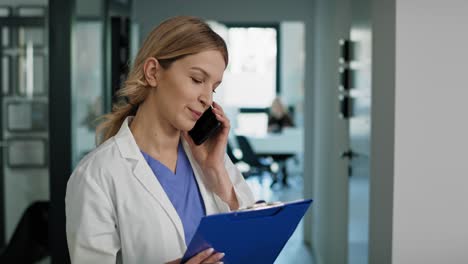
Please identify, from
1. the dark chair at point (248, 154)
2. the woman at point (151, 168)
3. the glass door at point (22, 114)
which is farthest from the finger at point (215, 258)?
the dark chair at point (248, 154)

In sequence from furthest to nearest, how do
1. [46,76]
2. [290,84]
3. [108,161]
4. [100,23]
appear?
[290,84]
[100,23]
[46,76]
[108,161]

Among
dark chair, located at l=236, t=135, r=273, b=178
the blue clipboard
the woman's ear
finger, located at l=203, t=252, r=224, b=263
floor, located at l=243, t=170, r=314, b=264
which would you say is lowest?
floor, located at l=243, t=170, r=314, b=264

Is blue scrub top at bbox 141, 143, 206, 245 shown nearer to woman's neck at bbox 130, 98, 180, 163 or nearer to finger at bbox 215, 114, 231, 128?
woman's neck at bbox 130, 98, 180, 163

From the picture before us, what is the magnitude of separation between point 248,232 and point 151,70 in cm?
49

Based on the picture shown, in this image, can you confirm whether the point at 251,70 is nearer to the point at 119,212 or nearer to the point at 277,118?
the point at 277,118

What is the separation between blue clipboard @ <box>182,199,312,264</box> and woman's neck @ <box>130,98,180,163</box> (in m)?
0.37

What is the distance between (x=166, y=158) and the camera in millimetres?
2041

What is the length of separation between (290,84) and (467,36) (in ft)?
31.8

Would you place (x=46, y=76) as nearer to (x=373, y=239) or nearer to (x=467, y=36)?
(x=373, y=239)

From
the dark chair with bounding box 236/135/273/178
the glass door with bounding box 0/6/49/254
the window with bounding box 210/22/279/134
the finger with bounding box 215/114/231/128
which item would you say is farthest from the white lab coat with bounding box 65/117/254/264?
the window with bounding box 210/22/279/134

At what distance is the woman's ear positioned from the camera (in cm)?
190

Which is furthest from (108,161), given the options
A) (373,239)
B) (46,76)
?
(46,76)

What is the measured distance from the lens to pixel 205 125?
2.07m

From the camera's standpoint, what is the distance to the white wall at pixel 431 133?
3076 mm
